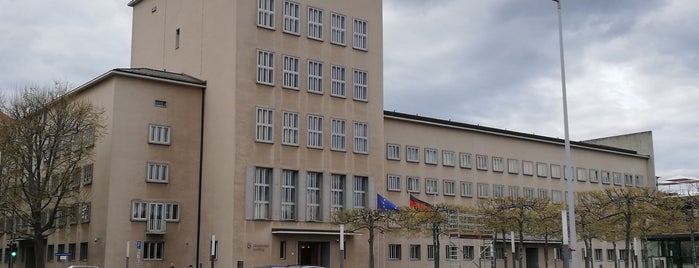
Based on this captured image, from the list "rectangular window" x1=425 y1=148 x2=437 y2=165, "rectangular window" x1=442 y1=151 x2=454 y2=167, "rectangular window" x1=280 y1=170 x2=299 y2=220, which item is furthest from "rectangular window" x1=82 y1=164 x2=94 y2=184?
"rectangular window" x1=442 y1=151 x2=454 y2=167

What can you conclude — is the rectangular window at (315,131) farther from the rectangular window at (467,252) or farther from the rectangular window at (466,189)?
the rectangular window at (467,252)

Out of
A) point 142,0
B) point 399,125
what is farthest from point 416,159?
point 142,0

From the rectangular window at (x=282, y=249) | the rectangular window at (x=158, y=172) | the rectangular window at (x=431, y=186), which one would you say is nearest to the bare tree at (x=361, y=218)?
the rectangular window at (x=282, y=249)

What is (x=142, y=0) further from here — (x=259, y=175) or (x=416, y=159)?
(x=416, y=159)

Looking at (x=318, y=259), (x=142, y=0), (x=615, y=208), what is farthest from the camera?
(x=142, y=0)

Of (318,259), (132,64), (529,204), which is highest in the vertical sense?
(132,64)

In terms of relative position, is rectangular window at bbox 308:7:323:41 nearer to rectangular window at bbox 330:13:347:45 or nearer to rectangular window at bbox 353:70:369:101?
rectangular window at bbox 330:13:347:45

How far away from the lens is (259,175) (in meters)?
58.4

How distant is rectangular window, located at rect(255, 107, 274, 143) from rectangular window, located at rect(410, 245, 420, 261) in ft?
60.6

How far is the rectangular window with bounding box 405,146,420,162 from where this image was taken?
72.1 meters

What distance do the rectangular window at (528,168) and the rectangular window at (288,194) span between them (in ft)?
101

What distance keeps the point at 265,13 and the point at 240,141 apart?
9.84 meters

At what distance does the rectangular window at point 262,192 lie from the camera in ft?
190

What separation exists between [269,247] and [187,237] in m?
6.02
